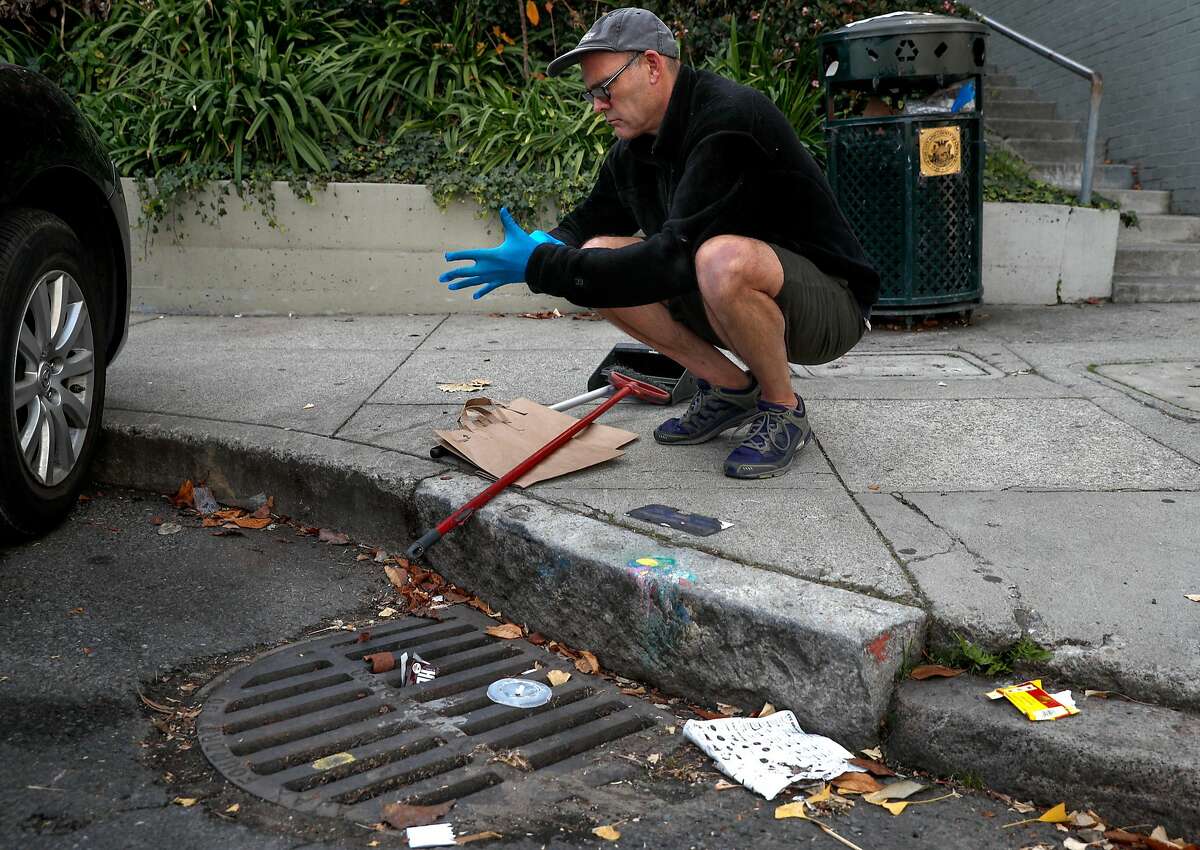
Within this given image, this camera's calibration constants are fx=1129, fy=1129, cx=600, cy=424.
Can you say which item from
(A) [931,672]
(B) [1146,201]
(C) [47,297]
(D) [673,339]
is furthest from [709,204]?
(B) [1146,201]

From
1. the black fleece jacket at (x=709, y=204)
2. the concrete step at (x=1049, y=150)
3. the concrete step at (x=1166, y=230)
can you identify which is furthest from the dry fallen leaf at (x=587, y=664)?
the concrete step at (x=1049, y=150)

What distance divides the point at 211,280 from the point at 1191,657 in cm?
556

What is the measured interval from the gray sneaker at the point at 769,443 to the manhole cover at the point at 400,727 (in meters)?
0.90

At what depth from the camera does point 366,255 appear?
6445 millimetres

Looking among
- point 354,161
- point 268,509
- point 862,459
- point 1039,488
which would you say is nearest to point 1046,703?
point 1039,488

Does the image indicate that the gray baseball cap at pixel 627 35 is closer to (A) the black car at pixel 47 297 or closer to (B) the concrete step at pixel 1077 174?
(A) the black car at pixel 47 297

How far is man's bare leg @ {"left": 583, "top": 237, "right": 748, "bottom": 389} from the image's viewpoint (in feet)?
12.2

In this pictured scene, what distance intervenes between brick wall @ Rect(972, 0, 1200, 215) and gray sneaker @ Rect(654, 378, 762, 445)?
Result: 5.18 metres

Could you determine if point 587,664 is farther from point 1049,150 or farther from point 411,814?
point 1049,150

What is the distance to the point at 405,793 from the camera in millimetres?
2197

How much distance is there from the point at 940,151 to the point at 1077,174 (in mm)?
3305

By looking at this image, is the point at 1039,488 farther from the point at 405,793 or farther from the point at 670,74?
the point at 405,793

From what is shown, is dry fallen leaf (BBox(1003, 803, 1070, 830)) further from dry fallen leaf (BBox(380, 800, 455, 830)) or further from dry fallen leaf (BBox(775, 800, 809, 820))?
dry fallen leaf (BBox(380, 800, 455, 830))

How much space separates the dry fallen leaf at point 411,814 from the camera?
209 cm
